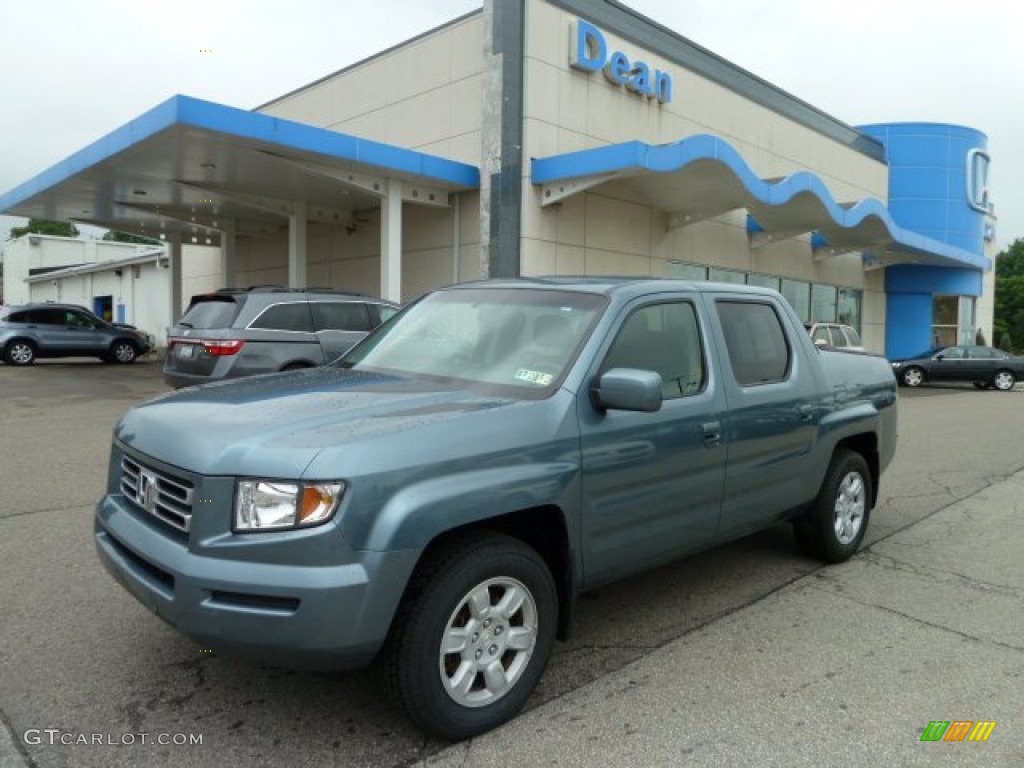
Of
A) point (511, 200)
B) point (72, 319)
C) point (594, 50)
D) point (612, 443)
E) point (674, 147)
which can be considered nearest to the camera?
point (612, 443)

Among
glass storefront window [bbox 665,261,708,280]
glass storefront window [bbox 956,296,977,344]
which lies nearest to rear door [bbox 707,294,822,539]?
glass storefront window [bbox 665,261,708,280]

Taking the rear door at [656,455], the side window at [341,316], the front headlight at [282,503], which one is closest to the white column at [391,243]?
the side window at [341,316]

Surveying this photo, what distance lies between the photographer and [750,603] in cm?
443

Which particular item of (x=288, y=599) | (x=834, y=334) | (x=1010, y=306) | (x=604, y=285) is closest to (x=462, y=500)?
(x=288, y=599)

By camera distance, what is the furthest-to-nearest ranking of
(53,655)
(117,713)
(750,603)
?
(750,603), (53,655), (117,713)

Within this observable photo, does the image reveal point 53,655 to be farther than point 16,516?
No

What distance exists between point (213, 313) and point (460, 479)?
8.81 meters

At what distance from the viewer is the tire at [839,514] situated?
4.97 m

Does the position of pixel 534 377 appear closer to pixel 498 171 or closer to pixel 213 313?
pixel 213 313

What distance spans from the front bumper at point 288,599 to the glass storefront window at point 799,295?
986 inches

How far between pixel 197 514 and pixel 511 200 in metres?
14.7

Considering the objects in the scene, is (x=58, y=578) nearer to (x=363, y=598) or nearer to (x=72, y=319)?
(x=363, y=598)

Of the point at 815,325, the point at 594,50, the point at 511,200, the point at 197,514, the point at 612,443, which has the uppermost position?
the point at 594,50

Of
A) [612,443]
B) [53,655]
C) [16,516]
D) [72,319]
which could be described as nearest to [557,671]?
[612,443]
